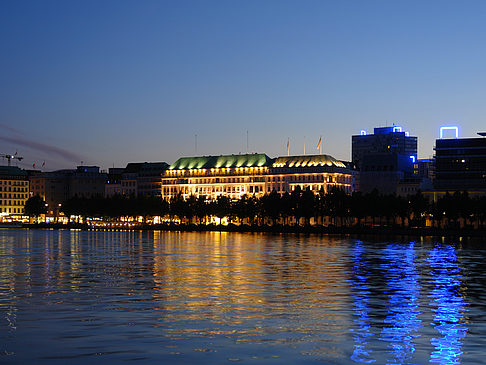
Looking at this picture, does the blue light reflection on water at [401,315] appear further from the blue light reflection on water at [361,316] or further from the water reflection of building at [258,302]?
the water reflection of building at [258,302]

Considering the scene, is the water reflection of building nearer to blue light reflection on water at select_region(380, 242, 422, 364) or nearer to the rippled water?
the rippled water

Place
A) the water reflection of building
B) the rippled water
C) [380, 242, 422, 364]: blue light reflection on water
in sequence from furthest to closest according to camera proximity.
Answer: the water reflection of building < [380, 242, 422, 364]: blue light reflection on water < the rippled water

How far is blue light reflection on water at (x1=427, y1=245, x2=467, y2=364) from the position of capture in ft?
97.0

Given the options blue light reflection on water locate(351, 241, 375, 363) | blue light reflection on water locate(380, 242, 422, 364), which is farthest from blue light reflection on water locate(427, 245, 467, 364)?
blue light reflection on water locate(351, 241, 375, 363)

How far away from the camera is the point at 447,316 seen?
39438 millimetres

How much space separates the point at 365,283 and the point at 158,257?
1533 inches

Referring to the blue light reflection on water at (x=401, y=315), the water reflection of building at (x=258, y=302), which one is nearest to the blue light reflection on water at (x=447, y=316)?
the blue light reflection on water at (x=401, y=315)

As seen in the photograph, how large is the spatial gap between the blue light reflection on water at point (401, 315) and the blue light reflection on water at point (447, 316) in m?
0.97

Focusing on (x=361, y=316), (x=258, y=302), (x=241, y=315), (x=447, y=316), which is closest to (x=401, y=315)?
(x=361, y=316)

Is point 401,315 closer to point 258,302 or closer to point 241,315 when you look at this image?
point 241,315

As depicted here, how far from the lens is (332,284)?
56.4 m

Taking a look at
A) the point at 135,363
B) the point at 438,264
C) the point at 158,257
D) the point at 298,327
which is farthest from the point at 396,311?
Answer: the point at 158,257

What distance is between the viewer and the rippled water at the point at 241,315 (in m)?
29.4

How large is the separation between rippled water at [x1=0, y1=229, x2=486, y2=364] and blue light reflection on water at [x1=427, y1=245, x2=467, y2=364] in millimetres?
66
